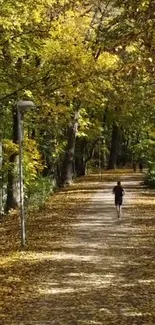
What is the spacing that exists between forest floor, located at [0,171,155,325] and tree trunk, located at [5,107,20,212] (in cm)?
218

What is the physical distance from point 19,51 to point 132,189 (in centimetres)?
2158

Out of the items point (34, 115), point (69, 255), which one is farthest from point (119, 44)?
point (34, 115)

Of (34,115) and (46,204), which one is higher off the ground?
(34,115)

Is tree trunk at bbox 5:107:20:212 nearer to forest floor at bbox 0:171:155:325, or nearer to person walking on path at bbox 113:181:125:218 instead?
forest floor at bbox 0:171:155:325

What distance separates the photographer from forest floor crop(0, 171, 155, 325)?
10102 mm

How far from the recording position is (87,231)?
63.6ft

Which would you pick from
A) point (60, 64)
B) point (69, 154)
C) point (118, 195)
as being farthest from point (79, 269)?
point (69, 154)

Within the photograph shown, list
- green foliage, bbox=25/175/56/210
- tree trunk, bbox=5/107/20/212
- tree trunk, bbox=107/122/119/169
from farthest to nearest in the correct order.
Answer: tree trunk, bbox=107/122/119/169, green foliage, bbox=25/175/56/210, tree trunk, bbox=5/107/20/212

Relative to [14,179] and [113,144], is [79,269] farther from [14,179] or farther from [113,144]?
[113,144]

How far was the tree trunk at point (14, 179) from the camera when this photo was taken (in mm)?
25531

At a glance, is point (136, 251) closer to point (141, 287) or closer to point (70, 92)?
point (141, 287)

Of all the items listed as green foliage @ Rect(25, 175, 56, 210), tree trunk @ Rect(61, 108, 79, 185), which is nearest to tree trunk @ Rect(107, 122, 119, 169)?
tree trunk @ Rect(61, 108, 79, 185)

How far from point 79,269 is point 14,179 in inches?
524

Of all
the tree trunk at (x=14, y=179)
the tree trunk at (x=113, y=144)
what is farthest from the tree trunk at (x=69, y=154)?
the tree trunk at (x=113, y=144)
